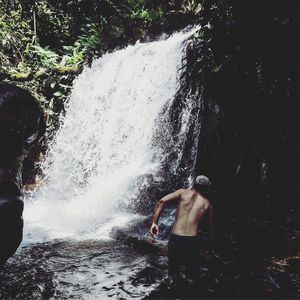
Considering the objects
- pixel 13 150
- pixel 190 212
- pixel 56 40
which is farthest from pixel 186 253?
pixel 56 40

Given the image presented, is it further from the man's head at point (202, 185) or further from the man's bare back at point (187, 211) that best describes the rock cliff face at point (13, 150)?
the man's head at point (202, 185)

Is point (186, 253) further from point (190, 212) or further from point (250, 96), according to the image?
point (250, 96)

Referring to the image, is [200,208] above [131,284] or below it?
above

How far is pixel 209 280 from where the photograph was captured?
201 inches

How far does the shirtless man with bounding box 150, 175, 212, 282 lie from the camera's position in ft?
14.4

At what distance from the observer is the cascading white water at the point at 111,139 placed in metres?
10.5

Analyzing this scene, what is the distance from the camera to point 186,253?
4.42m

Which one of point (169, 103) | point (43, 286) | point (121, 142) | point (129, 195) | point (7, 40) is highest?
point (7, 40)

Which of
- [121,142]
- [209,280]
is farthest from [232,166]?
[209,280]

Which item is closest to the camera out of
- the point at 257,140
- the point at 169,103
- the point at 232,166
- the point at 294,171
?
the point at 257,140

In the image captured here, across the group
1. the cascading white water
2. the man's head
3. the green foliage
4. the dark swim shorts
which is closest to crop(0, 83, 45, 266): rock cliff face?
the dark swim shorts

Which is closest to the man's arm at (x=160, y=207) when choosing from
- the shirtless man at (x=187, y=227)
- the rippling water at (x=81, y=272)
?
the shirtless man at (x=187, y=227)

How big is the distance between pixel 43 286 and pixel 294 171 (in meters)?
6.87

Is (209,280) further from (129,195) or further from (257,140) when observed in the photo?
(129,195)
